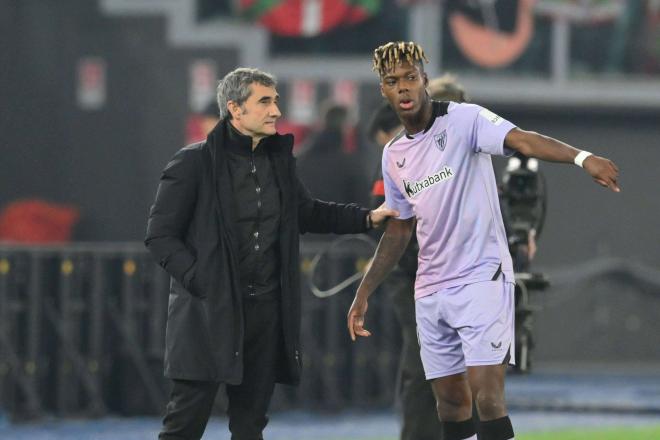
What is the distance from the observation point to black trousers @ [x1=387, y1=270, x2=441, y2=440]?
28.2 feet

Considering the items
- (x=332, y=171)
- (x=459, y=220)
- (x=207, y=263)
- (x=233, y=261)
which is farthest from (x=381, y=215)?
(x=332, y=171)

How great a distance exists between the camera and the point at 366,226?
777 cm

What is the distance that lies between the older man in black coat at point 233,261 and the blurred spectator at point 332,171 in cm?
492

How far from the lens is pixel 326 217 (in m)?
7.77

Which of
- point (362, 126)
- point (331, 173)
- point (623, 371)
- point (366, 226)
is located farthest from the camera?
point (623, 371)

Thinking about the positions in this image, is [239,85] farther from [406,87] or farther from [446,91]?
[446,91]

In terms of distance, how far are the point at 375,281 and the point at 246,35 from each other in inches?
367

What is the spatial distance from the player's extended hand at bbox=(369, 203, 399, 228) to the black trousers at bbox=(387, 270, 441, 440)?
94 cm

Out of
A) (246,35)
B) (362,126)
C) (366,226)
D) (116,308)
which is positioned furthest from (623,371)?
(366,226)

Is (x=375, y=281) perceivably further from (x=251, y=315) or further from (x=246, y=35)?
(x=246, y=35)

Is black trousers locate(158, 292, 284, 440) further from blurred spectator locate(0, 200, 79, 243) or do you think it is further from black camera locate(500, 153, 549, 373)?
→ blurred spectator locate(0, 200, 79, 243)

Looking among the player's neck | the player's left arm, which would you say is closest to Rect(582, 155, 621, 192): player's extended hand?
the player's left arm

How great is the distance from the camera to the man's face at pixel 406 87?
7172mm

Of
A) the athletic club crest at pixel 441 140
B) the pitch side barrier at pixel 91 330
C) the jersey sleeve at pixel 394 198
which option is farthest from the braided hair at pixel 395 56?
the pitch side barrier at pixel 91 330
